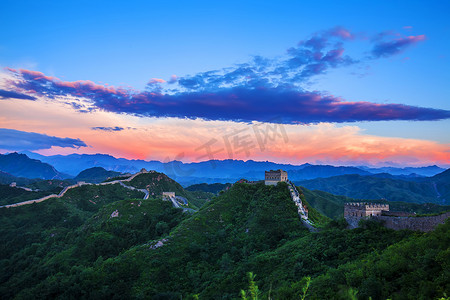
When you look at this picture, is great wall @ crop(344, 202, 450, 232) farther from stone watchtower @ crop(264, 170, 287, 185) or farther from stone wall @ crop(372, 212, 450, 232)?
stone watchtower @ crop(264, 170, 287, 185)

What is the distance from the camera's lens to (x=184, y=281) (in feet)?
129

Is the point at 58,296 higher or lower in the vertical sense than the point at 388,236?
lower

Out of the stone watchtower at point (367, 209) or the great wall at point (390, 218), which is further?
the stone watchtower at point (367, 209)

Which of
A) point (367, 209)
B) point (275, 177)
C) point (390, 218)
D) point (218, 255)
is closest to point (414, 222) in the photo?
point (390, 218)

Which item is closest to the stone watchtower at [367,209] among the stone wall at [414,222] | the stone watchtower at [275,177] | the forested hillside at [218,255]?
the stone wall at [414,222]

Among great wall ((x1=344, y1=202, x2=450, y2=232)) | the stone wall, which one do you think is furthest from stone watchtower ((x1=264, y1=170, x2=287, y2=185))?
the stone wall

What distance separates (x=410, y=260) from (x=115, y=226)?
59424 millimetres

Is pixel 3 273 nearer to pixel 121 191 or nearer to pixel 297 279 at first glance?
pixel 121 191

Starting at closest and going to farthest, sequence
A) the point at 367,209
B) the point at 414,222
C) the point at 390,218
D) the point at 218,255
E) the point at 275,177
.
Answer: the point at 414,222 < the point at 390,218 < the point at 367,209 < the point at 218,255 < the point at 275,177

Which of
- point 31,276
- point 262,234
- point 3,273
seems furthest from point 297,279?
point 3,273

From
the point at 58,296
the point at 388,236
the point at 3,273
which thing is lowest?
the point at 3,273

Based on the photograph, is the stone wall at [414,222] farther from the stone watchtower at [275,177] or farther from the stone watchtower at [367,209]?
the stone watchtower at [275,177]

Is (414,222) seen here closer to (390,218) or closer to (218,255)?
(390,218)

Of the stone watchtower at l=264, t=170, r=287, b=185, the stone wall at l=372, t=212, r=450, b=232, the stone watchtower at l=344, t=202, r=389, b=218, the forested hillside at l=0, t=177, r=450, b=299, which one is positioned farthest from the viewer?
the stone watchtower at l=264, t=170, r=287, b=185
